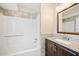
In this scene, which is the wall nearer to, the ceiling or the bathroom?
the bathroom

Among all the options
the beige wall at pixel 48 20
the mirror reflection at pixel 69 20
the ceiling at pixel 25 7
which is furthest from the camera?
the beige wall at pixel 48 20

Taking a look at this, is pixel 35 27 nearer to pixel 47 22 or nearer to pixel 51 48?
pixel 47 22

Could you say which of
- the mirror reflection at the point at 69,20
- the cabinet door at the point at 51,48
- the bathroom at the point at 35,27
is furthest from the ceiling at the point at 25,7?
the cabinet door at the point at 51,48

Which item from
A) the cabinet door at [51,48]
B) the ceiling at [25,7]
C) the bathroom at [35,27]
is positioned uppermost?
the ceiling at [25,7]

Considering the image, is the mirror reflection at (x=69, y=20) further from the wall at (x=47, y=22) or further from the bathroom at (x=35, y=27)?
the wall at (x=47, y=22)

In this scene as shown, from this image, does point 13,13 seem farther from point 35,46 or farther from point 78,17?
point 78,17

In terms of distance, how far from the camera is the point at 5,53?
237cm

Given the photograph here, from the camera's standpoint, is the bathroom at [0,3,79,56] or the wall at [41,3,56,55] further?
the wall at [41,3,56,55]

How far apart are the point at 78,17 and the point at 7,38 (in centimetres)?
142

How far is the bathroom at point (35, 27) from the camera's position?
2.19 m

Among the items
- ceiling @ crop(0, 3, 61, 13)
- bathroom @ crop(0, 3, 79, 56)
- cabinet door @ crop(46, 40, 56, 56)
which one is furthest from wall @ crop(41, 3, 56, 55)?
cabinet door @ crop(46, 40, 56, 56)

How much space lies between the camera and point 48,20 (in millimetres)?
2863

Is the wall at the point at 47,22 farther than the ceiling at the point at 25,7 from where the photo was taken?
Yes

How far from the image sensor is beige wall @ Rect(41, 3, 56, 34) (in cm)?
283
